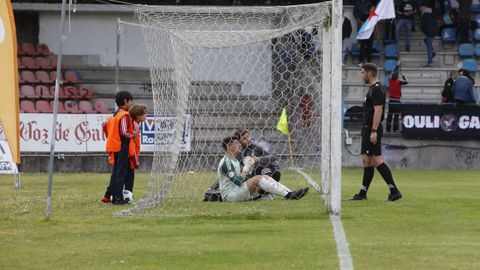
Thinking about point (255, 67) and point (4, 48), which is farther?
point (255, 67)

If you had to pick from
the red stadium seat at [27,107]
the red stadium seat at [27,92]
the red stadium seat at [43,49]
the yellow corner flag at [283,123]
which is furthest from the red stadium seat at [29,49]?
the yellow corner flag at [283,123]

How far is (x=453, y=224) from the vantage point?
13.9 m

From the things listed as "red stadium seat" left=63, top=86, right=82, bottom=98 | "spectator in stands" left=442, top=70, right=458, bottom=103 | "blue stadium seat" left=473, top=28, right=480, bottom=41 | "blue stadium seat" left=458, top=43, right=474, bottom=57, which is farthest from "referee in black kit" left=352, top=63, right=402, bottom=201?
"blue stadium seat" left=473, top=28, right=480, bottom=41

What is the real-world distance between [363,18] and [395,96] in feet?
17.6

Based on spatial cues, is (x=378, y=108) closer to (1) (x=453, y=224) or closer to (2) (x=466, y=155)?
(1) (x=453, y=224)

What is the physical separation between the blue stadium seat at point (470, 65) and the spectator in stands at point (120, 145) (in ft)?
68.5

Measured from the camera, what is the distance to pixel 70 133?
95.2ft

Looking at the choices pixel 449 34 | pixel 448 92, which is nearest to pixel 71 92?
pixel 448 92

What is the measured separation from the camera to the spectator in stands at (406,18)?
3712cm

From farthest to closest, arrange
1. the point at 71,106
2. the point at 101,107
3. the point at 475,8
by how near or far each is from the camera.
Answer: the point at 475,8 → the point at 71,106 → the point at 101,107

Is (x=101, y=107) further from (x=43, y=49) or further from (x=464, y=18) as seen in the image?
(x=464, y=18)

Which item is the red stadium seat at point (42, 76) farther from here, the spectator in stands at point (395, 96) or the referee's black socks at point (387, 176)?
the referee's black socks at point (387, 176)

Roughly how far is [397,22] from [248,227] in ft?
83.3

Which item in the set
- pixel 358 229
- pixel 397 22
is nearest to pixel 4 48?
pixel 358 229
